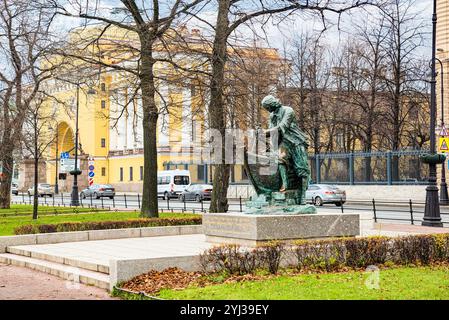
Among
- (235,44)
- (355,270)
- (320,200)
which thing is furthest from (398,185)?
(355,270)

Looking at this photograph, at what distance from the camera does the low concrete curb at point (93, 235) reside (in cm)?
1908

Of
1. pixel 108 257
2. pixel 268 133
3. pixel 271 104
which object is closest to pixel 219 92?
pixel 271 104

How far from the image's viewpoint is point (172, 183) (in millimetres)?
61500

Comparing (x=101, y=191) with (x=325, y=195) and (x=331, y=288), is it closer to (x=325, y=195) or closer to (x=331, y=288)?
(x=325, y=195)

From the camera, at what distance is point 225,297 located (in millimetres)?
10328

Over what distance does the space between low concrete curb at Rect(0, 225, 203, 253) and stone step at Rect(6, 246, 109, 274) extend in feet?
1.66

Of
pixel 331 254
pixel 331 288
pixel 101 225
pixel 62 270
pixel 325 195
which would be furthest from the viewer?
pixel 325 195

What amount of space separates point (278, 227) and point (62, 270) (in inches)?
178

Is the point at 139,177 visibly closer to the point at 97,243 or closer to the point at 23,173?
the point at 23,173

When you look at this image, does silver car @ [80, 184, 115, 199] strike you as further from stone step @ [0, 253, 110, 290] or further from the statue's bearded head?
the statue's bearded head

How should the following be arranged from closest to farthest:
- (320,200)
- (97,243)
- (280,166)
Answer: (280,166), (97,243), (320,200)

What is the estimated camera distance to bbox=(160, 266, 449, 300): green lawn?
33.7 ft

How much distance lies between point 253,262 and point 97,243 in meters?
7.98
